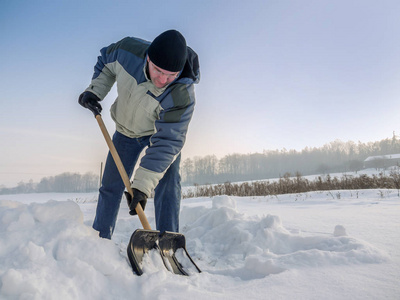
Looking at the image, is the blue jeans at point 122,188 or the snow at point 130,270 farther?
the blue jeans at point 122,188

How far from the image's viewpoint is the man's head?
5.33 feet

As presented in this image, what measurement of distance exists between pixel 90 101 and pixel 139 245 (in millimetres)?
1442

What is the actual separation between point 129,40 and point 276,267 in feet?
6.61

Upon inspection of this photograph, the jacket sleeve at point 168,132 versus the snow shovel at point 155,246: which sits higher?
the jacket sleeve at point 168,132

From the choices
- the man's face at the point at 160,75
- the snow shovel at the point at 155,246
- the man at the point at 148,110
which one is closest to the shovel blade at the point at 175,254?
the snow shovel at the point at 155,246

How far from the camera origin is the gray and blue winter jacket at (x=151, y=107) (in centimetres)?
184

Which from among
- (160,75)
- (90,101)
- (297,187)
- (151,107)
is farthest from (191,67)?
(297,187)

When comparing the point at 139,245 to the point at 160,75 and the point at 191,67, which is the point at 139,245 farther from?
the point at 191,67

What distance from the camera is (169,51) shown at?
5.30ft

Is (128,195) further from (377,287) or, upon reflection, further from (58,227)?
(377,287)

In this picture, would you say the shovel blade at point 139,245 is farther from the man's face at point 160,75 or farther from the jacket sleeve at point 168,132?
the man's face at point 160,75

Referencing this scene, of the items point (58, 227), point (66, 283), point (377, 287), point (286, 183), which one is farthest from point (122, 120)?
point (286, 183)

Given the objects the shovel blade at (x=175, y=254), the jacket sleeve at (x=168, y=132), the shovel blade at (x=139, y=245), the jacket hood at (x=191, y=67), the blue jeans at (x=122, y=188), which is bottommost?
the shovel blade at (x=175, y=254)

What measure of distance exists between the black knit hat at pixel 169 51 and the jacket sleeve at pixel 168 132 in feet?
0.69
